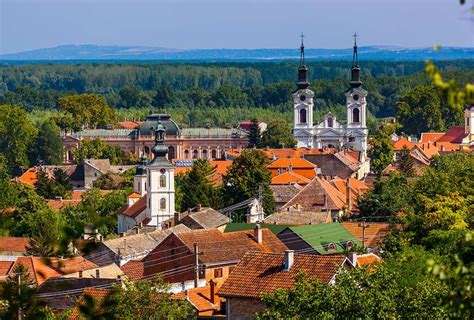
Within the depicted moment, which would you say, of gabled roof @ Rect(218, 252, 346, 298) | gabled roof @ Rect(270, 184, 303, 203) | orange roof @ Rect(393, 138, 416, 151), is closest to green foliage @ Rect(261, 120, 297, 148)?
orange roof @ Rect(393, 138, 416, 151)

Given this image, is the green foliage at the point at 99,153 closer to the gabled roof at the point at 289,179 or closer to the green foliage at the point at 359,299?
the gabled roof at the point at 289,179

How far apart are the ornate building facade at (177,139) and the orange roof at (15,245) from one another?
5847 centimetres

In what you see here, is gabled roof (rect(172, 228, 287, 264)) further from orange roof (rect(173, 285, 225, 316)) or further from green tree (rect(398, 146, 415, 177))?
green tree (rect(398, 146, 415, 177))

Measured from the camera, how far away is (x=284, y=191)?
58.3 metres

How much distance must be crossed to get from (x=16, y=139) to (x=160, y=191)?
4339cm

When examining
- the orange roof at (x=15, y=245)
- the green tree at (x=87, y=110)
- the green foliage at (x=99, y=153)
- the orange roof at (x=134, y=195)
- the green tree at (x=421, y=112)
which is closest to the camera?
the orange roof at (x=15, y=245)

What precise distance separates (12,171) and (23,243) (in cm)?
4808

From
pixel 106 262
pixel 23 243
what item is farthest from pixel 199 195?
pixel 106 262

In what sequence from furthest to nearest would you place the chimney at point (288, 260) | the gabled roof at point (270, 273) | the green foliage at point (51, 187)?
the green foliage at point (51, 187) → the chimney at point (288, 260) → the gabled roof at point (270, 273)

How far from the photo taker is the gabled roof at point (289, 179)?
6159cm

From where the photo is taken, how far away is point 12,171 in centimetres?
9156

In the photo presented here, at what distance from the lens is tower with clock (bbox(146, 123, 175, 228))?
178 ft

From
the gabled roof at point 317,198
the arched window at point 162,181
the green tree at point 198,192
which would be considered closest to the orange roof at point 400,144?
the green tree at point 198,192

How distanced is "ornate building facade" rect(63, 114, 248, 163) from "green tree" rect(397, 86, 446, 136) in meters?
11.6
